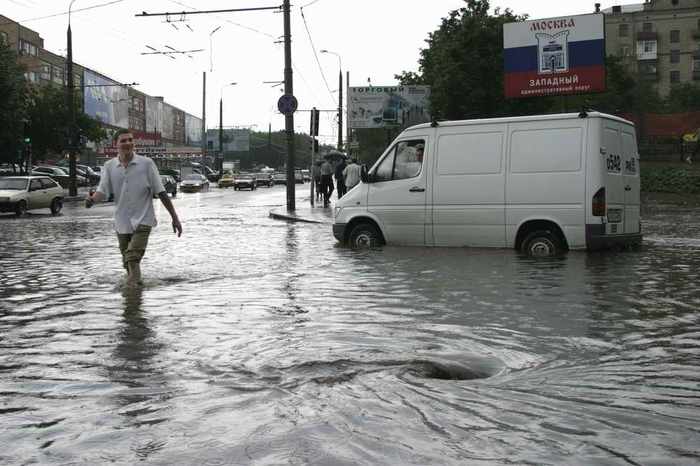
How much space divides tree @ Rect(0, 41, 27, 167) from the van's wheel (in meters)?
28.7

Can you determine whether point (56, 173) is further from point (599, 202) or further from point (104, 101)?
point (104, 101)

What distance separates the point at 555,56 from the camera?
32750 millimetres

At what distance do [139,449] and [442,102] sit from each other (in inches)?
1693

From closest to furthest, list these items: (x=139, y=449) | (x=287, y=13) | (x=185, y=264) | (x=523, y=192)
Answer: (x=139, y=449)
(x=185, y=264)
(x=523, y=192)
(x=287, y=13)

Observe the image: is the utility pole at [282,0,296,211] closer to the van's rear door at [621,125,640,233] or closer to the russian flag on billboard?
the russian flag on billboard

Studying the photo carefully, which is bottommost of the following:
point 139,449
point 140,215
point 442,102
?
point 139,449

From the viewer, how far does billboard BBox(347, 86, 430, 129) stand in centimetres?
4897

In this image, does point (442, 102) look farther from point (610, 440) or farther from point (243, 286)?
point (610, 440)

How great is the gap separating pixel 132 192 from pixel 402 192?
5.66 m

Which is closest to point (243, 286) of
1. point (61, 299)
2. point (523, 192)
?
point (61, 299)

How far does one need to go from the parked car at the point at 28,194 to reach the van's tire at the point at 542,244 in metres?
20.6

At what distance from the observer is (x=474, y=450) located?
11.4 ft

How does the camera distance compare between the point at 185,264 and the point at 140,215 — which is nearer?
the point at 140,215

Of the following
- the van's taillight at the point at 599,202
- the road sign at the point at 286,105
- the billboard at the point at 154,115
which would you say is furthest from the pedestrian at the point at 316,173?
the billboard at the point at 154,115
